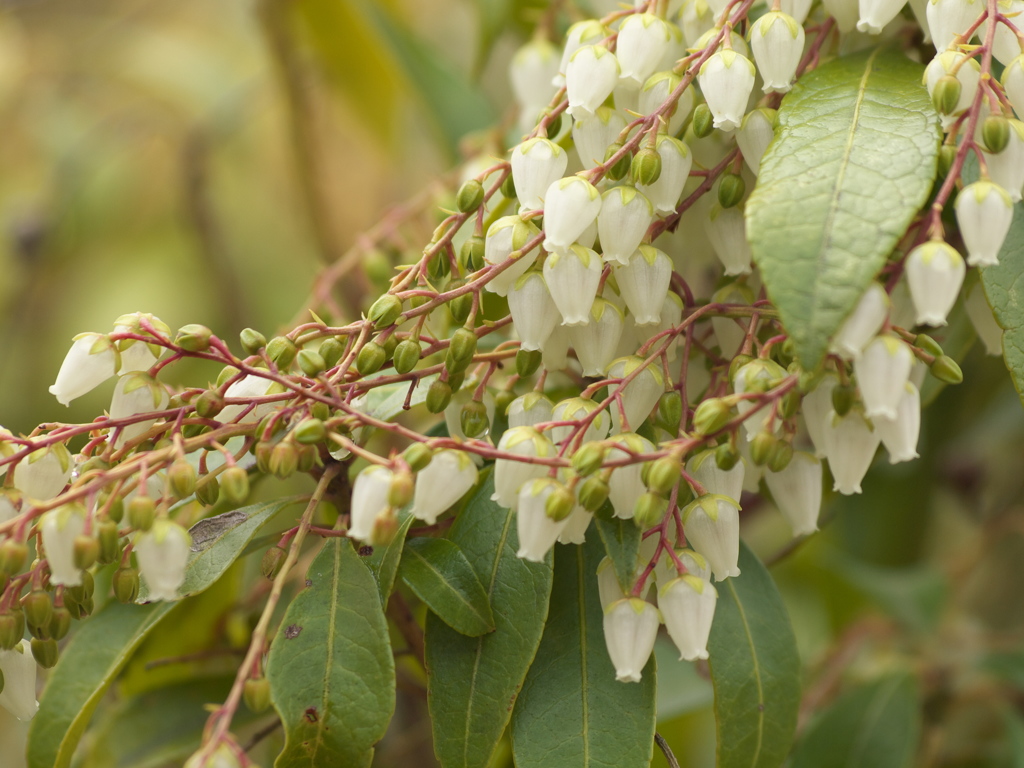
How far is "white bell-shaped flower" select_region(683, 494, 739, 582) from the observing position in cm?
63

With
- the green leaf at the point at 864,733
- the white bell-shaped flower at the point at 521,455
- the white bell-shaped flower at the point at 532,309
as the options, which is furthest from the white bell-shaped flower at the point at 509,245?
the green leaf at the point at 864,733

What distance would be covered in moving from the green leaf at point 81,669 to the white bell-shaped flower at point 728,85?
0.56m

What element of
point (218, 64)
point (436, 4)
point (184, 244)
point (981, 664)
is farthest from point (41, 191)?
point (981, 664)

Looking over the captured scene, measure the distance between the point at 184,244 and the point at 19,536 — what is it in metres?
2.07

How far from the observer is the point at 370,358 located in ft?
2.11

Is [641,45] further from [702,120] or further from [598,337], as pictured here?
[598,337]

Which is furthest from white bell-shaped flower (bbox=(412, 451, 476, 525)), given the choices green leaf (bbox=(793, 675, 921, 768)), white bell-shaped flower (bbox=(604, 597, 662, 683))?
green leaf (bbox=(793, 675, 921, 768))

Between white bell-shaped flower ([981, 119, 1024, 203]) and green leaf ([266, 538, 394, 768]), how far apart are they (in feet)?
1.59

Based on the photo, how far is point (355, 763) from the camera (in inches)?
25.1

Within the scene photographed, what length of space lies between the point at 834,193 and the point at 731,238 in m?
0.12

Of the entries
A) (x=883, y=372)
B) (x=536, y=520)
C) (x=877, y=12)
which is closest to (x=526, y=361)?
(x=536, y=520)

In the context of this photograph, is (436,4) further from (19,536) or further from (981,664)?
(19,536)

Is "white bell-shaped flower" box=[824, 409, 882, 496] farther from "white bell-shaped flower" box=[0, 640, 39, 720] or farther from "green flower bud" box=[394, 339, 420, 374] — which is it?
"white bell-shaped flower" box=[0, 640, 39, 720]

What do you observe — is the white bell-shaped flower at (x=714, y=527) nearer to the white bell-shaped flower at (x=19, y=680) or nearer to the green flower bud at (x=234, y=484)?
the green flower bud at (x=234, y=484)
